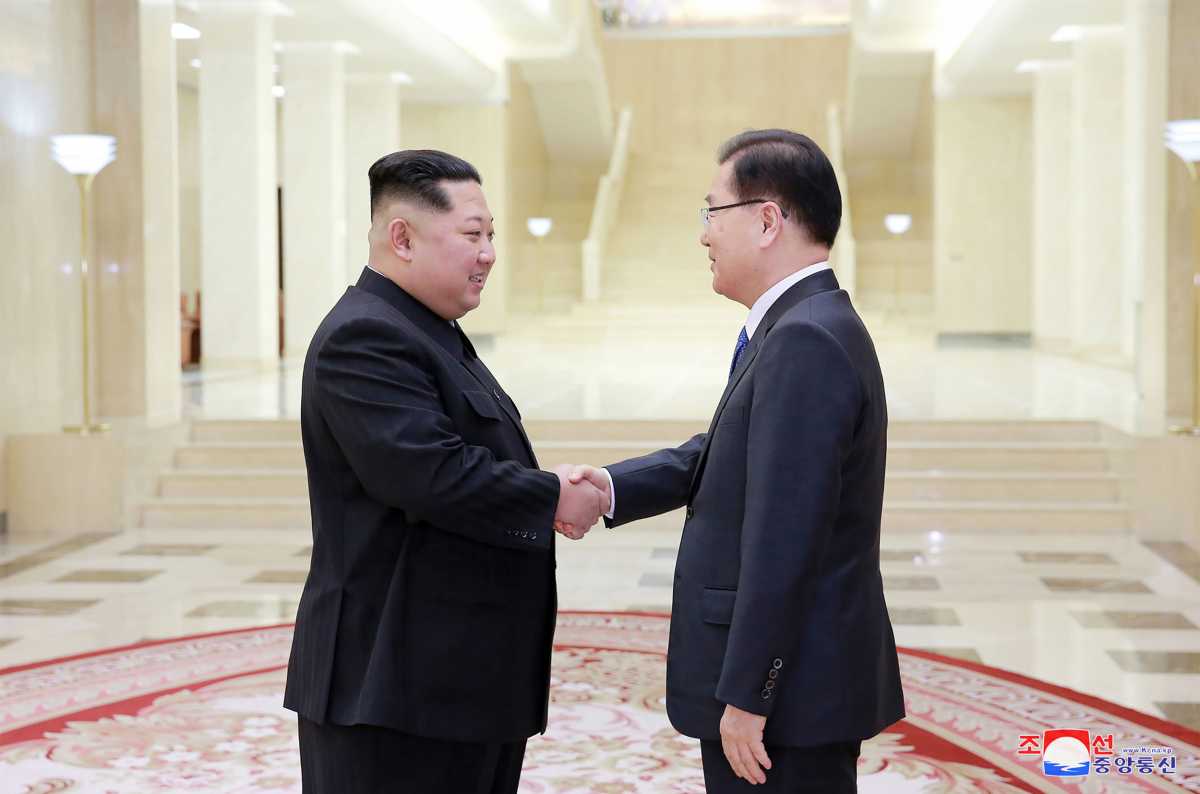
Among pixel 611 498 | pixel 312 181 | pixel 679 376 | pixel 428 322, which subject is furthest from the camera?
pixel 312 181

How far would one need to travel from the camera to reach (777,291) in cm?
233

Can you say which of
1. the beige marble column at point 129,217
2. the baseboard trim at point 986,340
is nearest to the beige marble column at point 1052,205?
the baseboard trim at point 986,340

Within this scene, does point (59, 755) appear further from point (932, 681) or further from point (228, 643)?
point (932, 681)

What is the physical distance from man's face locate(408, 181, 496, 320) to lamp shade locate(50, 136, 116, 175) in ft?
22.8

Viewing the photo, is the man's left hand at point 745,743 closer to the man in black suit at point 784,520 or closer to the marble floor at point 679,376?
the man in black suit at point 784,520

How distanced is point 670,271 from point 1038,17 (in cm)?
820

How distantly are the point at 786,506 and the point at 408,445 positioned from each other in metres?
0.63

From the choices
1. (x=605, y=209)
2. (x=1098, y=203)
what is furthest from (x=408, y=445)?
(x=605, y=209)

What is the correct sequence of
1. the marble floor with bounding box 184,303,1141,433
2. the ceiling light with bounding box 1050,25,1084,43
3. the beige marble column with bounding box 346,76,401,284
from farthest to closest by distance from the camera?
the beige marble column with bounding box 346,76,401,284 → the ceiling light with bounding box 1050,25,1084,43 → the marble floor with bounding box 184,303,1141,433

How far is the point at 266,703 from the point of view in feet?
16.1

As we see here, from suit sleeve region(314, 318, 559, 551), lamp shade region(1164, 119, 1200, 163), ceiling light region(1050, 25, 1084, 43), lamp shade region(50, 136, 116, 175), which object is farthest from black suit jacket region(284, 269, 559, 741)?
ceiling light region(1050, 25, 1084, 43)

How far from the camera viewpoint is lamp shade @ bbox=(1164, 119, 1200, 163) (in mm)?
8789

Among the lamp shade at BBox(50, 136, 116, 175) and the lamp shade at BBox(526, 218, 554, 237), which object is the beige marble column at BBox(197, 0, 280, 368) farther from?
the lamp shade at BBox(526, 218, 554, 237)

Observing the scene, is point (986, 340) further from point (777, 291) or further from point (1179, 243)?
point (777, 291)
